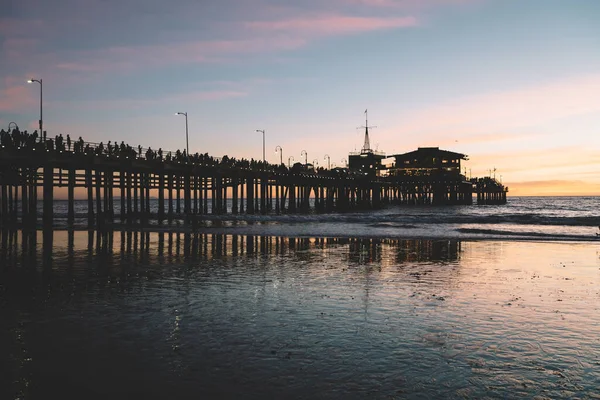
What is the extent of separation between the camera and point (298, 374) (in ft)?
23.1

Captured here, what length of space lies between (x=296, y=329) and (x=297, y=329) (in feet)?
0.06

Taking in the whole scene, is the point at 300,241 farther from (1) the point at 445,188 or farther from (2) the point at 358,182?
(1) the point at 445,188

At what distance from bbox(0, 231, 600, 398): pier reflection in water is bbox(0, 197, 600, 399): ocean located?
35mm

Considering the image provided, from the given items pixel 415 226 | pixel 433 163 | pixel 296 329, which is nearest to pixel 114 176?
pixel 415 226

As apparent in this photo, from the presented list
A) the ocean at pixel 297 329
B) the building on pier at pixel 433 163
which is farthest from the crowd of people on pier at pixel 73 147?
the building on pier at pixel 433 163

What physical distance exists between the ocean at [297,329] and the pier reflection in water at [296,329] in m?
0.04

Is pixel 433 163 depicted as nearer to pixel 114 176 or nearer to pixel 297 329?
pixel 114 176

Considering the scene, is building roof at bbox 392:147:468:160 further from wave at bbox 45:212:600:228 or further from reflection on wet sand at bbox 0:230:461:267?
reflection on wet sand at bbox 0:230:461:267

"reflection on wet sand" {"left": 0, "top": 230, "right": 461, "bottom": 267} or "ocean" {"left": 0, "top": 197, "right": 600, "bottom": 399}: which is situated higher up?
"ocean" {"left": 0, "top": 197, "right": 600, "bottom": 399}

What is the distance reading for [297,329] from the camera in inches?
371

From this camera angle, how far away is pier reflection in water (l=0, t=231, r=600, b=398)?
22.2 ft

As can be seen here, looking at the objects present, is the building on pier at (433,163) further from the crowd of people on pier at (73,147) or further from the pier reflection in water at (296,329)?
the pier reflection in water at (296,329)

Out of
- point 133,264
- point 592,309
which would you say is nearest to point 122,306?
point 133,264

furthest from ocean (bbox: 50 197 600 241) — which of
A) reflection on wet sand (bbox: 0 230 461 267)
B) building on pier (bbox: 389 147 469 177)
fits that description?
building on pier (bbox: 389 147 469 177)
